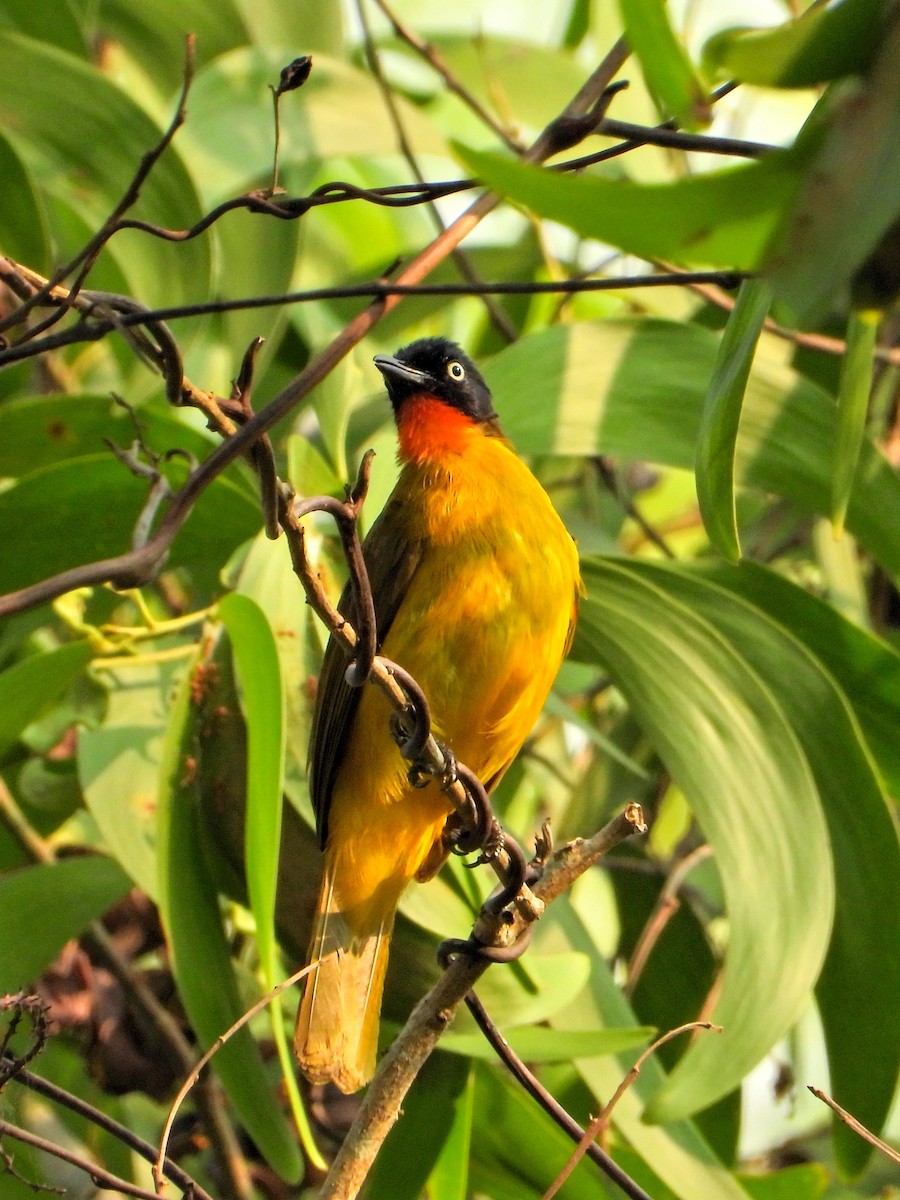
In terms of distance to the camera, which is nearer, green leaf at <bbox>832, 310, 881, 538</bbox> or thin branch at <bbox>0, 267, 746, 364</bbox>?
thin branch at <bbox>0, 267, 746, 364</bbox>

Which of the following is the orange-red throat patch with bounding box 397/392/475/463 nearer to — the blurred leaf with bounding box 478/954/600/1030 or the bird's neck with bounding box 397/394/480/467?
the bird's neck with bounding box 397/394/480/467

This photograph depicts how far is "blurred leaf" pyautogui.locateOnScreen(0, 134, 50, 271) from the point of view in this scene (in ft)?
11.9

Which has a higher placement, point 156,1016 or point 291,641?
point 291,641

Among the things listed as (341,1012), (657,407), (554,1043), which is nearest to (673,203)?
(554,1043)

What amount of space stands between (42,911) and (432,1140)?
3.15 feet

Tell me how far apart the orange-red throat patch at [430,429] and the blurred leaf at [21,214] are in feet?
3.12

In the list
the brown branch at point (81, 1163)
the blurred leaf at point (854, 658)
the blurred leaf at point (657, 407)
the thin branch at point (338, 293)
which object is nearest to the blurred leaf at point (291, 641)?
the blurred leaf at point (657, 407)

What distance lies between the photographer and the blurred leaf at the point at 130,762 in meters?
3.32

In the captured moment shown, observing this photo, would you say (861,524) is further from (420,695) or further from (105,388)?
(105,388)

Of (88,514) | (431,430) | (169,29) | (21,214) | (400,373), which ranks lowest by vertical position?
(88,514)

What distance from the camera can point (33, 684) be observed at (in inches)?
122

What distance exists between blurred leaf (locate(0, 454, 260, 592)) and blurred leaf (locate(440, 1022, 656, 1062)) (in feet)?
4.06

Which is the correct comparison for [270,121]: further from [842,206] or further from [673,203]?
[842,206]

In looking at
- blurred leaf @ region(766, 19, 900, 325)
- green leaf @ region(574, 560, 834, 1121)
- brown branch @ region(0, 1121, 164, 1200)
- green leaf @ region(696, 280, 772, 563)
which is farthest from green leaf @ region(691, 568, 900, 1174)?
blurred leaf @ region(766, 19, 900, 325)
